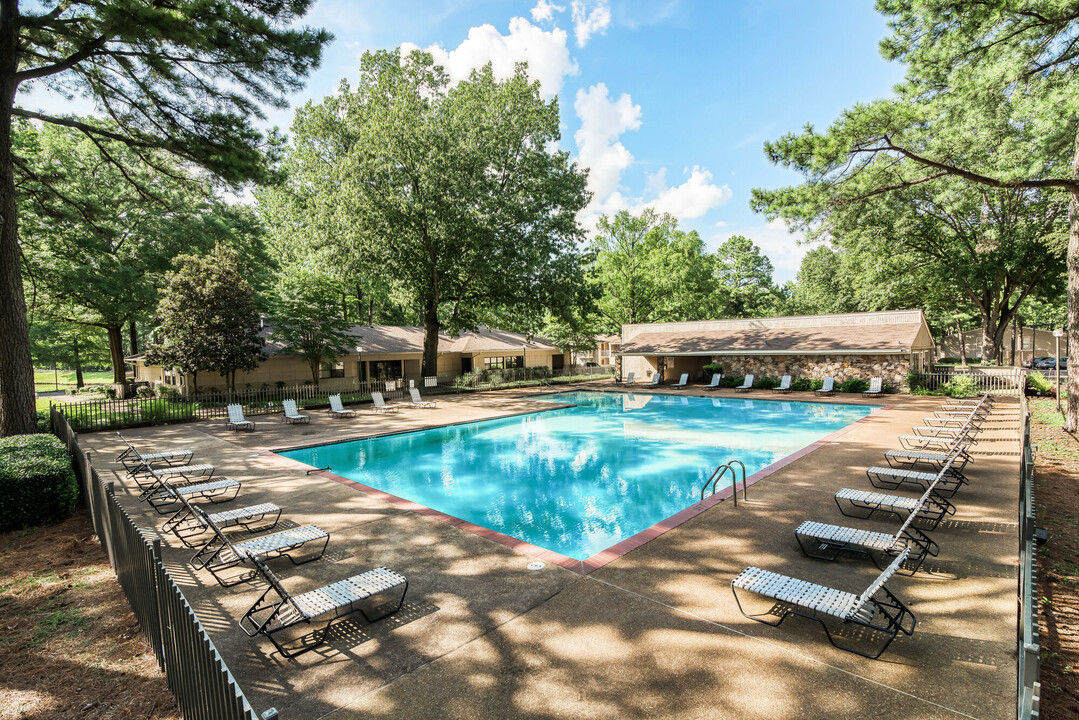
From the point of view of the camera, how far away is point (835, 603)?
439 centimetres

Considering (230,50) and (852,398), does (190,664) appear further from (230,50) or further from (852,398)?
(852,398)

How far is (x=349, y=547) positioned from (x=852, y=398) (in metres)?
23.9

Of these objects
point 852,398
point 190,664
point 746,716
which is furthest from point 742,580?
point 852,398

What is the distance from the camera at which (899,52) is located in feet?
39.7

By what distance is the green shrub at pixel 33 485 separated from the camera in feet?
25.3

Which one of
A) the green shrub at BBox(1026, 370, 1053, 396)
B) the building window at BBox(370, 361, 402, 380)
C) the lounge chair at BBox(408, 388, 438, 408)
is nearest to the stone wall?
the green shrub at BBox(1026, 370, 1053, 396)

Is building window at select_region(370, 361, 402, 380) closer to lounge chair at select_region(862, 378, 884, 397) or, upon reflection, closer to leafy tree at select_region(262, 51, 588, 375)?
leafy tree at select_region(262, 51, 588, 375)

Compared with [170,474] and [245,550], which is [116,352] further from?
[245,550]

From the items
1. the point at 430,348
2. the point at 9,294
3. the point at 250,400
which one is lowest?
the point at 250,400

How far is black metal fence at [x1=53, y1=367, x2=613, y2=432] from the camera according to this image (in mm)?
18266

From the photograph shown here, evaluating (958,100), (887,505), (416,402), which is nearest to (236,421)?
(416,402)

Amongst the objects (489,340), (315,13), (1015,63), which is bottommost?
(489,340)

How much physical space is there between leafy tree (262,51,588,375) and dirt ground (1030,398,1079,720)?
68.3 feet

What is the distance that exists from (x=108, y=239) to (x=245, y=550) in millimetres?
27890
